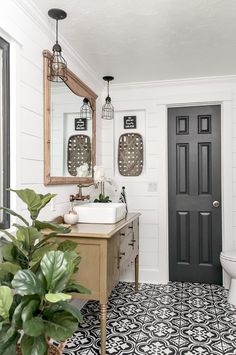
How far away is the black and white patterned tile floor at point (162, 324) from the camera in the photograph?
216 centimetres

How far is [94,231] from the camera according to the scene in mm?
2021

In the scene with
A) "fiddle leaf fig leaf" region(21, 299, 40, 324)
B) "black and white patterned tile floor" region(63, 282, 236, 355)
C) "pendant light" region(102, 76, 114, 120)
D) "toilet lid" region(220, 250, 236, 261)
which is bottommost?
"black and white patterned tile floor" region(63, 282, 236, 355)

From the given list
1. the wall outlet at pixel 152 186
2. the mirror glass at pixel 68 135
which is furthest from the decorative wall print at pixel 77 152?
the wall outlet at pixel 152 186

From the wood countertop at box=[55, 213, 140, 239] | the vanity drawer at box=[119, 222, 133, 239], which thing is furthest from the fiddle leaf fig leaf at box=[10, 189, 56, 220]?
the vanity drawer at box=[119, 222, 133, 239]

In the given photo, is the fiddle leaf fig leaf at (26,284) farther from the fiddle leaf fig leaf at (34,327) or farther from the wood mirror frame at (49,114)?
the wood mirror frame at (49,114)

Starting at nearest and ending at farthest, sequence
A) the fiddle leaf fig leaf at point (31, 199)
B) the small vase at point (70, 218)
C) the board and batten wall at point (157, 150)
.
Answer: the fiddle leaf fig leaf at point (31, 199)
the small vase at point (70, 218)
the board and batten wall at point (157, 150)

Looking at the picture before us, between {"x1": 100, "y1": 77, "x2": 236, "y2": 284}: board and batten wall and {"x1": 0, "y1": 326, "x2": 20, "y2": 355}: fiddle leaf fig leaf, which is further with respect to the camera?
{"x1": 100, "y1": 77, "x2": 236, "y2": 284}: board and batten wall

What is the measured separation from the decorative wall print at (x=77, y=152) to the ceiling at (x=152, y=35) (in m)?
0.74

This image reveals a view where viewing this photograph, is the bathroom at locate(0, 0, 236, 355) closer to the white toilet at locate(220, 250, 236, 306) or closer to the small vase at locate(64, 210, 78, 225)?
the small vase at locate(64, 210, 78, 225)

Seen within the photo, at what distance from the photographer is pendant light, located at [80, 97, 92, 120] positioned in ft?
9.89

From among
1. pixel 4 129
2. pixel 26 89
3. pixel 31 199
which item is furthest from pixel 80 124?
pixel 31 199

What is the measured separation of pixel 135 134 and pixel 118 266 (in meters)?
1.82

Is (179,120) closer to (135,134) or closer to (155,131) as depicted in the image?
(155,131)

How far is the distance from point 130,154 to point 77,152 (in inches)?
36.8
